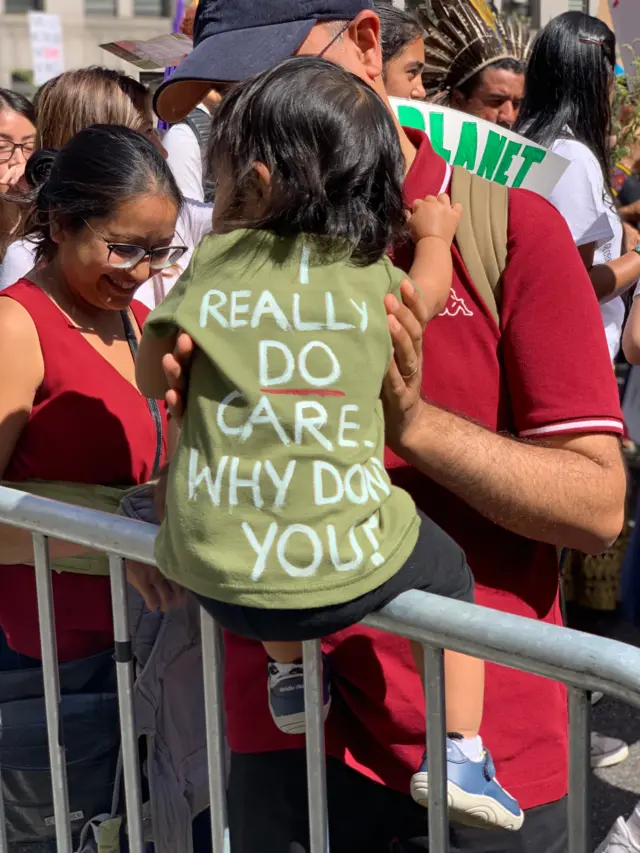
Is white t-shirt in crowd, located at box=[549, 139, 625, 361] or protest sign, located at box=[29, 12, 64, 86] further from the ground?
white t-shirt in crowd, located at box=[549, 139, 625, 361]

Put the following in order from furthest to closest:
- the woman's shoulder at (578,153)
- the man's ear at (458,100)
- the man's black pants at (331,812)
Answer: the man's ear at (458,100) → the woman's shoulder at (578,153) → the man's black pants at (331,812)

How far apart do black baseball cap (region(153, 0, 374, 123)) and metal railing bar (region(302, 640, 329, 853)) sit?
40.4 inches

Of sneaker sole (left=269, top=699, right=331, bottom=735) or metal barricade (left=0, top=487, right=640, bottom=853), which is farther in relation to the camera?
sneaker sole (left=269, top=699, right=331, bottom=735)

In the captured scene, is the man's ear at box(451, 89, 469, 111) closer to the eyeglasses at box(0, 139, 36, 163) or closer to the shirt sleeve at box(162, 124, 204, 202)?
the shirt sleeve at box(162, 124, 204, 202)

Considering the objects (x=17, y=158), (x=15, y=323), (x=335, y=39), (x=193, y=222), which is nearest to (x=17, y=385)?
(x=15, y=323)

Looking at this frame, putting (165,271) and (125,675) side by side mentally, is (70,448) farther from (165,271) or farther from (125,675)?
(165,271)

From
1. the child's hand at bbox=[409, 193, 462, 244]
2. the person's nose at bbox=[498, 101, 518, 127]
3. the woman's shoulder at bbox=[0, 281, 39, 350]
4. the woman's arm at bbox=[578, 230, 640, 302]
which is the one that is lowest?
the woman's arm at bbox=[578, 230, 640, 302]

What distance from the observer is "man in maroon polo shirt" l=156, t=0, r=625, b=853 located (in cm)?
163

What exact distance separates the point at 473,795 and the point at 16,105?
11.2 feet

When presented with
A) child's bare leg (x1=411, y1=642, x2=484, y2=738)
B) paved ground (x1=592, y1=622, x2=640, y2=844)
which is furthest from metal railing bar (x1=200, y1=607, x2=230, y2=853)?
paved ground (x1=592, y1=622, x2=640, y2=844)

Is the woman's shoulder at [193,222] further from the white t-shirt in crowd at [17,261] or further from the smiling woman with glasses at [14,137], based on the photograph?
the smiling woman with glasses at [14,137]

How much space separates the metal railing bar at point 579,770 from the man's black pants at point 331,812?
0.34 meters

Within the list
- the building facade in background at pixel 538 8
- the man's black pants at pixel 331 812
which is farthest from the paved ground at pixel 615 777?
the building facade in background at pixel 538 8

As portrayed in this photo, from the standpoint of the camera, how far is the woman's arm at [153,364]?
1622mm
